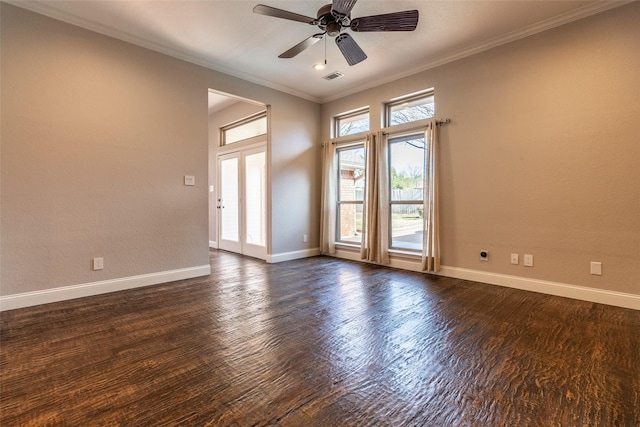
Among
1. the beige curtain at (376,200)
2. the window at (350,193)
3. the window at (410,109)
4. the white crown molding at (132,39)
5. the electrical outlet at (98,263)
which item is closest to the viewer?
the white crown molding at (132,39)

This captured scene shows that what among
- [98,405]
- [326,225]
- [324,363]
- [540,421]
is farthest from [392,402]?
[326,225]

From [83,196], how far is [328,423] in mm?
3358

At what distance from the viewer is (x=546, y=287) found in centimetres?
332

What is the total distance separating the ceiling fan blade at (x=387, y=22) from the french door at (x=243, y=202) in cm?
317

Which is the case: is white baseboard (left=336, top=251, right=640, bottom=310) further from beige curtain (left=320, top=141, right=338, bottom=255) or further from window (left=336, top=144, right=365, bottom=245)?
beige curtain (left=320, top=141, right=338, bottom=255)

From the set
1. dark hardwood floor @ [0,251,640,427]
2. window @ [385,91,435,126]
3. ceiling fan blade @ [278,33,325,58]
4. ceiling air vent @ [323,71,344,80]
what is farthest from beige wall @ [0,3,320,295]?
window @ [385,91,435,126]

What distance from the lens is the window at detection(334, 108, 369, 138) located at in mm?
5164

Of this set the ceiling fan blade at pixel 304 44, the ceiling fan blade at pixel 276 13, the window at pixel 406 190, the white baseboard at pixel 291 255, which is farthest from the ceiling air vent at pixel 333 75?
the white baseboard at pixel 291 255

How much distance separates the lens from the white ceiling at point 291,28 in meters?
2.93

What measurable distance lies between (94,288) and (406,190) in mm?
4156

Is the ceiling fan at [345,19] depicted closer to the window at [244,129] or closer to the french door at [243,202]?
the window at [244,129]

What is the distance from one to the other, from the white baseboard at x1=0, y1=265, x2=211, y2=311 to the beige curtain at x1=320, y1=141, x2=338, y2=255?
7.18ft

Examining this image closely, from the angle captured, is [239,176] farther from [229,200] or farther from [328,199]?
[328,199]

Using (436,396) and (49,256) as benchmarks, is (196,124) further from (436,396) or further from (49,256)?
(436,396)
